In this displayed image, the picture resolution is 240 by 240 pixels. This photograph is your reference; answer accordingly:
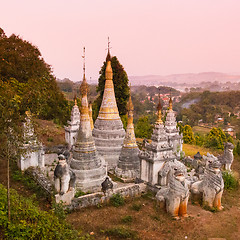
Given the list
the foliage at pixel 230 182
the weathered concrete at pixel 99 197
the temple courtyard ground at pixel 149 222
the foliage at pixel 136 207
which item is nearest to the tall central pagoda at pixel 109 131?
the weathered concrete at pixel 99 197

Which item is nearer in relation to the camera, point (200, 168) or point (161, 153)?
point (161, 153)

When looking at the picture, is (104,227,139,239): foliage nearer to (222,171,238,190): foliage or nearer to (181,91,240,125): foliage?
(222,171,238,190): foliage

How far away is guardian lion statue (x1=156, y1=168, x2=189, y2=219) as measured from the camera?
10453mm

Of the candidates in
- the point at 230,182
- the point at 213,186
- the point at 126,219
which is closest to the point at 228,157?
the point at 230,182

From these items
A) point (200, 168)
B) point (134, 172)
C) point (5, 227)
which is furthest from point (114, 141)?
point (5, 227)

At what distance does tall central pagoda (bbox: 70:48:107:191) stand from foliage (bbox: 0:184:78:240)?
4937mm

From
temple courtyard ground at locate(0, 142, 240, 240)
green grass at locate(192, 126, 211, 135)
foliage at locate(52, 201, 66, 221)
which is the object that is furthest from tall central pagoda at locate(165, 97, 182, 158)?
green grass at locate(192, 126, 211, 135)

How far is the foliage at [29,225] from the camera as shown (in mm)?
6926

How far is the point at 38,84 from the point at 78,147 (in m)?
4.91

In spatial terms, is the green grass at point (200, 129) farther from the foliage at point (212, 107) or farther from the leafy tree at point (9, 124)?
the leafy tree at point (9, 124)

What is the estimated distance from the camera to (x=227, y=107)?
52.4 m

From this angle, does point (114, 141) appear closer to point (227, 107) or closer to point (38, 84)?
point (38, 84)

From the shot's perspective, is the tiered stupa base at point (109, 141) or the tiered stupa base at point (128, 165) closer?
the tiered stupa base at point (128, 165)

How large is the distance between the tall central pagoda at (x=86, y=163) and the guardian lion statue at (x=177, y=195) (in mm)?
4579
